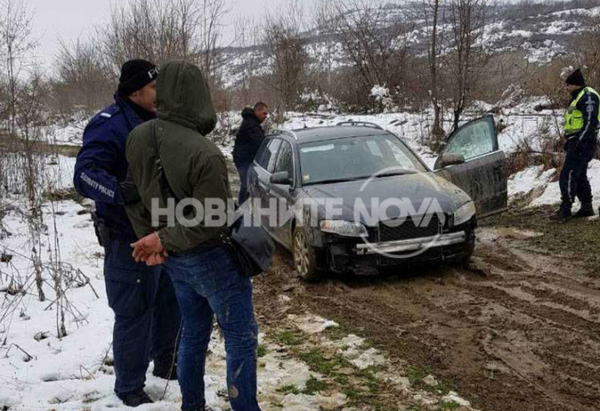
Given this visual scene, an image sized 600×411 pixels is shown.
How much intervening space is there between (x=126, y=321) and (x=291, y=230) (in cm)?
338

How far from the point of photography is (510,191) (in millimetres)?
10586

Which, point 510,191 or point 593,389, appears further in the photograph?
point 510,191

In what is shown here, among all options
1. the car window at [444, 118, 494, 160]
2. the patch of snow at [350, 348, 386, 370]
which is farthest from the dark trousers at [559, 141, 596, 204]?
the patch of snow at [350, 348, 386, 370]

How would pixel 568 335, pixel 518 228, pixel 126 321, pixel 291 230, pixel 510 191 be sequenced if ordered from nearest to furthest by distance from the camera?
pixel 126 321, pixel 568 335, pixel 291 230, pixel 518 228, pixel 510 191

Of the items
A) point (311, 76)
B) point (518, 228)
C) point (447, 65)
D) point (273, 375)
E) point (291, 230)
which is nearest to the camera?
point (273, 375)

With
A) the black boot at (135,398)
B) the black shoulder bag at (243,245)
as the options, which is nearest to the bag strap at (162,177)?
the black shoulder bag at (243,245)

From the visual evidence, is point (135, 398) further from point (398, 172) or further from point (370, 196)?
point (398, 172)

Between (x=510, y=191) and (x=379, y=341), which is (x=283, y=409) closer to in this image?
(x=379, y=341)

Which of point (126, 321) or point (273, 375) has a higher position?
point (126, 321)

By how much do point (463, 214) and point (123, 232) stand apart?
3769mm

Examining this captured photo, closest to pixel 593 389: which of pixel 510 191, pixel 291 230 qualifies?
pixel 291 230

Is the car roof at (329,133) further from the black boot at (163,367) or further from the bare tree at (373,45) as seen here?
the bare tree at (373,45)

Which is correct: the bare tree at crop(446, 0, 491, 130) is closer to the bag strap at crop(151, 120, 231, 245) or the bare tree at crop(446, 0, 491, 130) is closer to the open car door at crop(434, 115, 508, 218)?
the open car door at crop(434, 115, 508, 218)

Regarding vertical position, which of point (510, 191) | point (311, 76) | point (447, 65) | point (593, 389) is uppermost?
point (311, 76)
